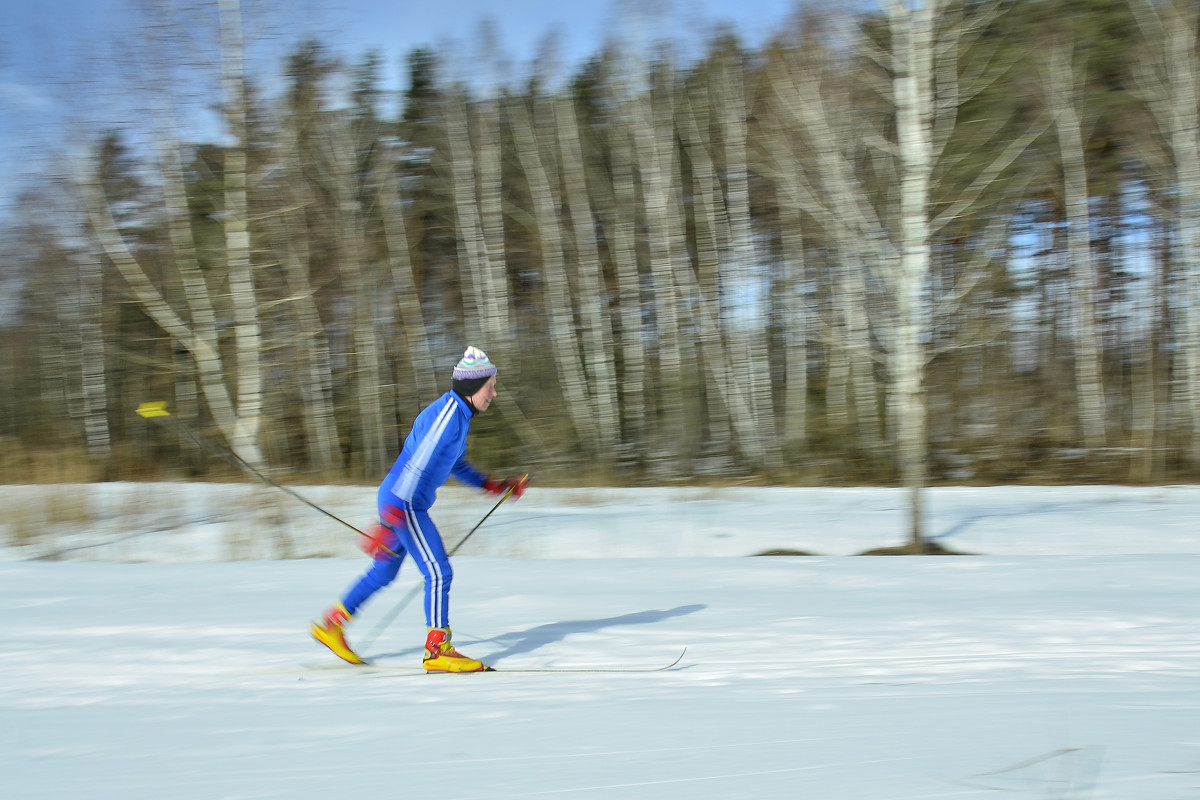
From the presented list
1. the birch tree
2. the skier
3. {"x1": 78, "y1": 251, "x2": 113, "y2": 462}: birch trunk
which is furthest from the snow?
{"x1": 78, "y1": 251, "x2": 113, "y2": 462}: birch trunk

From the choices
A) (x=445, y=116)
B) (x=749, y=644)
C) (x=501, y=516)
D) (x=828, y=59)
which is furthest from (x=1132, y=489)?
(x=445, y=116)

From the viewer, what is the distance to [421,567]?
4719mm

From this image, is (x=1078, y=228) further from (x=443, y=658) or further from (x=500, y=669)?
(x=443, y=658)

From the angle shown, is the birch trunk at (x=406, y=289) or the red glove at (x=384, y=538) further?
the birch trunk at (x=406, y=289)

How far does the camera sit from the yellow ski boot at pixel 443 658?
4590 mm

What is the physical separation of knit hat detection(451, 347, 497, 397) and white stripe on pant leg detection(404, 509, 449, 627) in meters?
0.69

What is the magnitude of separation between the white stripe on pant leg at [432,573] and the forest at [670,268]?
31.1 feet

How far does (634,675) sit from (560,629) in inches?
45.8

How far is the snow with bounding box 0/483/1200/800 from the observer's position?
313 cm

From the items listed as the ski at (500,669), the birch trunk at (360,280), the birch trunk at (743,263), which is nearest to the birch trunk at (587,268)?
the birch trunk at (743,263)

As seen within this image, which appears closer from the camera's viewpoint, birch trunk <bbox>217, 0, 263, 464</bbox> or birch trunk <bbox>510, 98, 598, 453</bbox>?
birch trunk <bbox>217, 0, 263, 464</bbox>

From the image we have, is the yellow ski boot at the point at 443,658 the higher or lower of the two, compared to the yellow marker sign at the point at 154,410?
lower

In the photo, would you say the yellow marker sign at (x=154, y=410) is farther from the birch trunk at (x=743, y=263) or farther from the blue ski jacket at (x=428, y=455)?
the birch trunk at (x=743, y=263)

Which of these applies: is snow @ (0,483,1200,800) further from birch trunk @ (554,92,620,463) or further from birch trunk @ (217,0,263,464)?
birch trunk @ (554,92,620,463)
